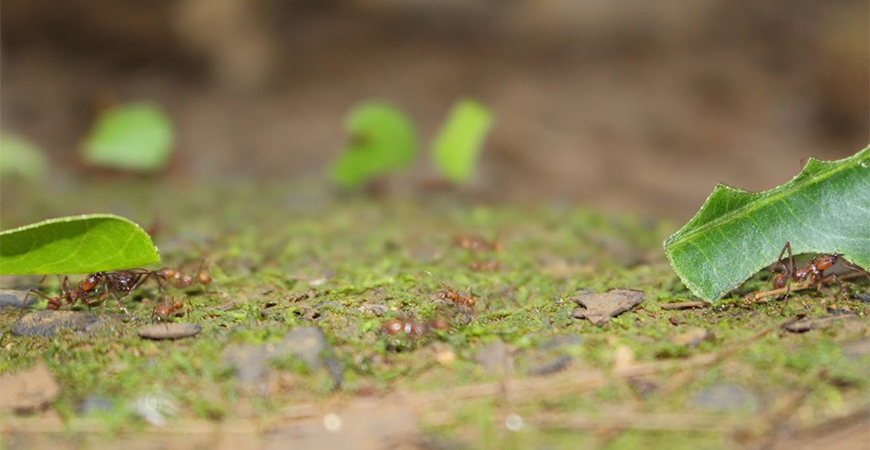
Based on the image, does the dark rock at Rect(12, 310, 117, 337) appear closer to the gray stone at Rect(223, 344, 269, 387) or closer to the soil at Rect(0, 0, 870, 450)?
the soil at Rect(0, 0, 870, 450)


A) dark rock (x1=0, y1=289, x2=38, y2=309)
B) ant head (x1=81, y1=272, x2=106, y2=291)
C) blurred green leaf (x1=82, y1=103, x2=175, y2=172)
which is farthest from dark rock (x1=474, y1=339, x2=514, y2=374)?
blurred green leaf (x1=82, y1=103, x2=175, y2=172)

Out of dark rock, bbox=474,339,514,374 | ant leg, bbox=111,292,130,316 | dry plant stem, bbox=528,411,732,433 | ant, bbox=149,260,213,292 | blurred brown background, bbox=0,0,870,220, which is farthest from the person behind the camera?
blurred brown background, bbox=0,0,870,220

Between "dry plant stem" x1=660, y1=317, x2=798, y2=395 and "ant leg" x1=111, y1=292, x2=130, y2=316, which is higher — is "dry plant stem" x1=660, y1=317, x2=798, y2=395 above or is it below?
below

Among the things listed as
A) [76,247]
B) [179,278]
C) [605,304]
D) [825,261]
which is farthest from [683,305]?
[76,247]

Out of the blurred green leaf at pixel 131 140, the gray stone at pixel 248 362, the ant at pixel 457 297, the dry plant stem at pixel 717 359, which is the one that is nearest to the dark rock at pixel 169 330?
the gray stone at pixel 248 362

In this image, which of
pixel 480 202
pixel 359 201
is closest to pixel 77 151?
pixel 359 201

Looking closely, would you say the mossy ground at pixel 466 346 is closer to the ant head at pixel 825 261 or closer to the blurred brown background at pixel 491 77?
the ant head at pixel 825 261

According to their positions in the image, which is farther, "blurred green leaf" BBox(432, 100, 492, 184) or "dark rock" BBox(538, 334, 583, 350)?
"blurred green leaf" BBox(432, 100, 492, 184)

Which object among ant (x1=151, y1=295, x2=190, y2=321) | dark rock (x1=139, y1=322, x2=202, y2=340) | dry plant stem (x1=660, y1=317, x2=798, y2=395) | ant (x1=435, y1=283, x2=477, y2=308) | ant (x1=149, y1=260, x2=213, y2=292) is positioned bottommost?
dry plant stem (x1=660, y1=317, x2=798, y2=395)
